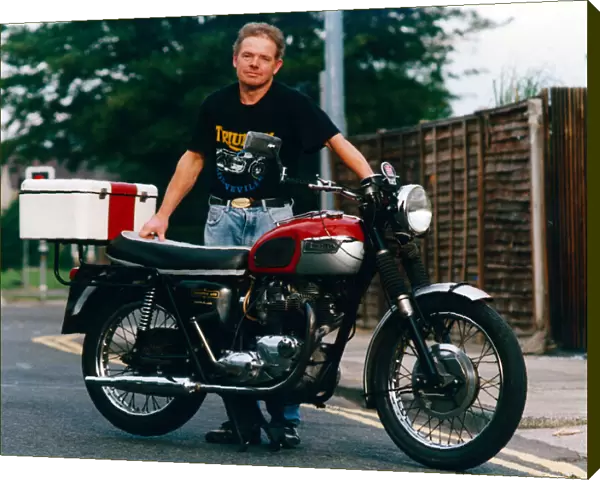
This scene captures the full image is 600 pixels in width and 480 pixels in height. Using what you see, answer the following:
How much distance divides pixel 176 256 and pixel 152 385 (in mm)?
625

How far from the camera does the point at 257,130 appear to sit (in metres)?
6.13

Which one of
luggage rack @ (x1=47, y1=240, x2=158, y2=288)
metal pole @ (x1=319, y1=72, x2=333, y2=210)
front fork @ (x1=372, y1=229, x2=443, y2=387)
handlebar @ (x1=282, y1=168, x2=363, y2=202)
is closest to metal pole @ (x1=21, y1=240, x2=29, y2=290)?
luggage rack @ (x1=47, y1=240, x2=158, y2=288)

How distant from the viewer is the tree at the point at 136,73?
7656mm

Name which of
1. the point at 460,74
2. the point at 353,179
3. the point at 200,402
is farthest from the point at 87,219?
the point at 353,179

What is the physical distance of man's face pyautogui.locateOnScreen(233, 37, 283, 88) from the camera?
20.2 ft

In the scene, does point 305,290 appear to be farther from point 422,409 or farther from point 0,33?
point 0,33

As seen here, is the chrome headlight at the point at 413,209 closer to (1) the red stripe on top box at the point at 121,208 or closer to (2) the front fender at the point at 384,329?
(2) the front fender at the point at 384,329

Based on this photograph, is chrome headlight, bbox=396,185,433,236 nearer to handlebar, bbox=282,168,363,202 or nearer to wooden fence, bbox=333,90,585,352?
handlebar, bbox=282,168,363,202

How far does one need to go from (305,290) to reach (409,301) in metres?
0.51

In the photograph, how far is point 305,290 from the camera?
5.64 metres

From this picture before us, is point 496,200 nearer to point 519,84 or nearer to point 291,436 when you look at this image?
point 519,84

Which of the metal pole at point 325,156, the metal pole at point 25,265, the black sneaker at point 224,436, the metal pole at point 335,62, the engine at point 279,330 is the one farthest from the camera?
the metal pole at point 325,156

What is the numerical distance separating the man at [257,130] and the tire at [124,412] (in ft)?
0.61

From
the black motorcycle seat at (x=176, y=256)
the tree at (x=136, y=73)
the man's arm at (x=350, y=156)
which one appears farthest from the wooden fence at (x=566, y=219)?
the black motorcycle seat at (x=176, y=256)
